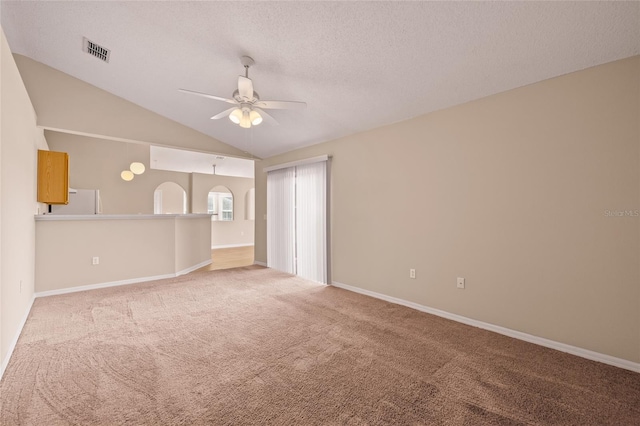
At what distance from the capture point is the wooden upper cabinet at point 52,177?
3830 mm

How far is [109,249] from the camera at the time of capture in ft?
14.5

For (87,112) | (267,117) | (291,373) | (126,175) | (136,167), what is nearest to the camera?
(291,373)

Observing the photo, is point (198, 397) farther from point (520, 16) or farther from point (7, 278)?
point (520, 16)

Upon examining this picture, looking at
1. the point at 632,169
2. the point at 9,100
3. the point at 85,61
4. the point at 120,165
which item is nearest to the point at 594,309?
the point at 632,169

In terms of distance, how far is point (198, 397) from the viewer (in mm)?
1776

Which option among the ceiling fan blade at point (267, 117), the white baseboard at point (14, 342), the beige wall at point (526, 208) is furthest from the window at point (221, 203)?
the beige wall at point (526, 208)

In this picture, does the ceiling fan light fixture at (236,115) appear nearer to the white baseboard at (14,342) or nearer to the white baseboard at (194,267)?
the white baseboard at (14,342)

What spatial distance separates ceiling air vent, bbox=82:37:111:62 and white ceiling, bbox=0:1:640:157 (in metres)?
0.09

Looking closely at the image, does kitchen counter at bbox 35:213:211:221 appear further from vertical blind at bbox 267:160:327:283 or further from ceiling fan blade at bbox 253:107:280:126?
ceiling fan blade at bbox 253:107:280:126

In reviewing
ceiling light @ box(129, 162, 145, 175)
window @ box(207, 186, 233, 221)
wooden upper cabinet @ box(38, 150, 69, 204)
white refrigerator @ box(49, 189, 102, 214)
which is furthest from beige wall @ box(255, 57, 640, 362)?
window @ box(207, 186, 233, 221)

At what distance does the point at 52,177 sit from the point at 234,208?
616cm

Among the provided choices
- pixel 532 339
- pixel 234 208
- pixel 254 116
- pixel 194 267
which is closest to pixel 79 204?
pixel 194 267

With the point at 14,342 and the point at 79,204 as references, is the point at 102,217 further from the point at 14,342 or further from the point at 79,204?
the point at 14,342

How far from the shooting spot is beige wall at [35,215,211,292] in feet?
12.9
